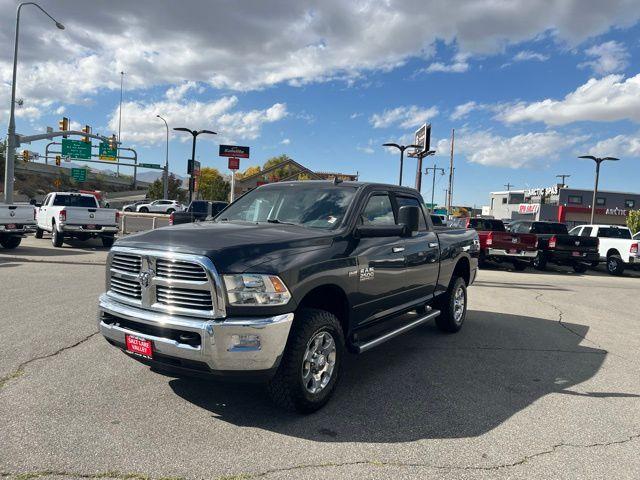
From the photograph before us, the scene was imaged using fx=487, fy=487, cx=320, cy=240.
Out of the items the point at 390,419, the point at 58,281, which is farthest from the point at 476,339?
the point at 58,281

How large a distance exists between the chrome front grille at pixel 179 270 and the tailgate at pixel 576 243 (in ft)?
53.9

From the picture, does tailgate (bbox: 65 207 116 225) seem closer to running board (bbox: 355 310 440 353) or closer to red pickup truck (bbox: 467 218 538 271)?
red pickup truck (bbox: 467 218 538 271)

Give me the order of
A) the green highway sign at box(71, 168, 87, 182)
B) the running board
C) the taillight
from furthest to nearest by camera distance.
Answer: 1. the green highway sign at box(71, 168, 87, 182)
2. the taillight
3. the running board

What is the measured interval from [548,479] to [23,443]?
3.43 metres

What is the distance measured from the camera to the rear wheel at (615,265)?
1775 cm

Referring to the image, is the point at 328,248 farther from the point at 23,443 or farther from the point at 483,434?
the point at 23,443

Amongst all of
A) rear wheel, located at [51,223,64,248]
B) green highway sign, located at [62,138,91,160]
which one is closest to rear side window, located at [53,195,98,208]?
rear wheel, located at [51,223,64,248]

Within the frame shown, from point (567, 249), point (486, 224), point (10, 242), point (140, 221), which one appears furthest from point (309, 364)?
point (140, 221)

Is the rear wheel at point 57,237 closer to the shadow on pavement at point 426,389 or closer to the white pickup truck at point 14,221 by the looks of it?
the white pickup truck at point 14,221

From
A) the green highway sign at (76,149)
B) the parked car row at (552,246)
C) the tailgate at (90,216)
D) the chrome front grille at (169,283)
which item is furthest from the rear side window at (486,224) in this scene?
the green highway sign at (76,149)

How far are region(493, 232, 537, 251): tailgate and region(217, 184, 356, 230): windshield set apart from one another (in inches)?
491

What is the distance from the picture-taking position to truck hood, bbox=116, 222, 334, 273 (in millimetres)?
3490

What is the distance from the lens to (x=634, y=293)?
1268 cm

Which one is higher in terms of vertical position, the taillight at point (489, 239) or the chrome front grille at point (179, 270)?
the taillight at point (489, 239)
